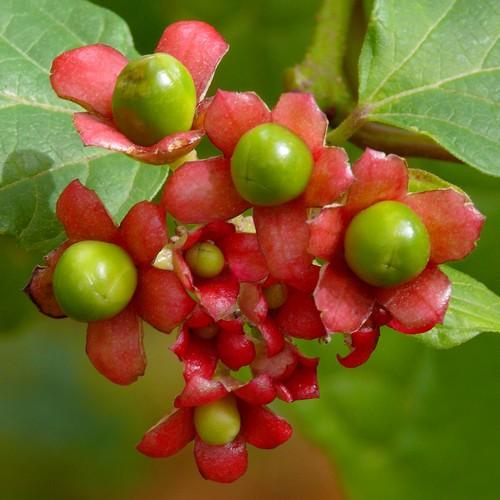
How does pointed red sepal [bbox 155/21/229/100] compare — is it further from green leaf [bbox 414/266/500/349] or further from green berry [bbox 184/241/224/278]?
green leaf [bbox 414/266/500/349]

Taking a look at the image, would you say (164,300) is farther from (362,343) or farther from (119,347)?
(362,343)

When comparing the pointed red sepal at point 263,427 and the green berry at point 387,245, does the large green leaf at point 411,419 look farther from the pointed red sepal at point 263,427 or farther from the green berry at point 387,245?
the green berry at point 387,245

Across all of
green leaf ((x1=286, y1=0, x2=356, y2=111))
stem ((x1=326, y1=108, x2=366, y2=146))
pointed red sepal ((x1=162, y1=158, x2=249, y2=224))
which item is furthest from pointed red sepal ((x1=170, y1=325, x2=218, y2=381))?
green leaf ((x1=286, y1=0, x2=356, y2=111))

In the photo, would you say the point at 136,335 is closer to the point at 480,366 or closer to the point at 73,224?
the point at 73,224

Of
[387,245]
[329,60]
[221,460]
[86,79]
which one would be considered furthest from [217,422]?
[329,60]

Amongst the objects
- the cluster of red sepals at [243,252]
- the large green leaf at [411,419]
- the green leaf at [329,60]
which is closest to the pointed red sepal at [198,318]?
the cluster of red sepals at [243,252]

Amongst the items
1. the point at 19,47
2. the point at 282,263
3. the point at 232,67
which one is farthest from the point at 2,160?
the point at 232,67
